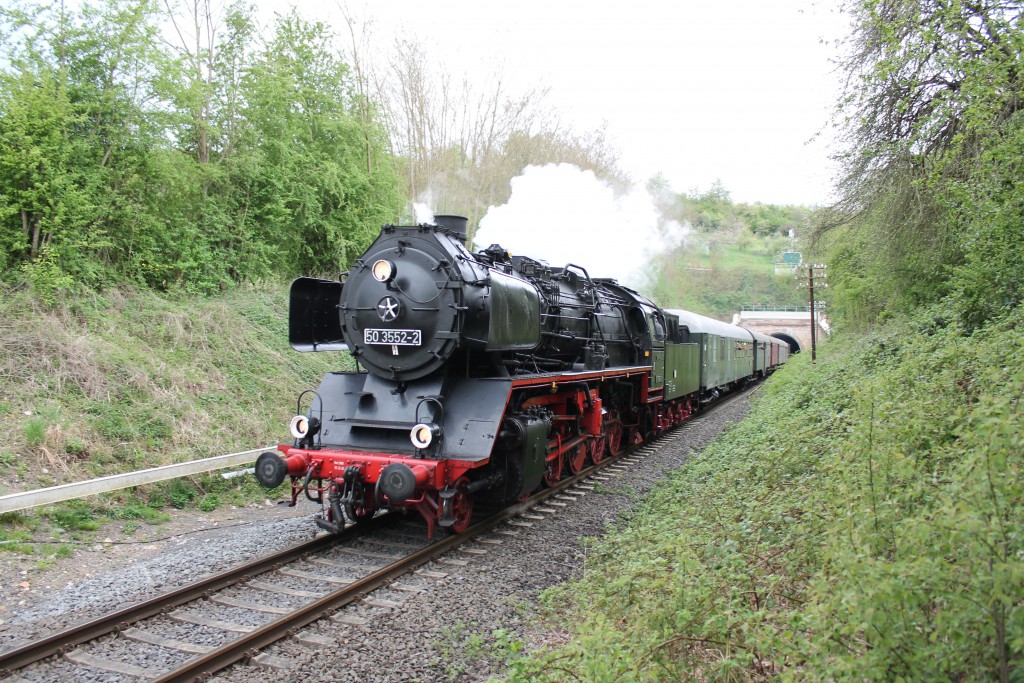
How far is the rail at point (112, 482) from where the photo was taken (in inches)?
246

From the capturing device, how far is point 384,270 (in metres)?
6.77

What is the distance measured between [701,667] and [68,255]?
10.8m

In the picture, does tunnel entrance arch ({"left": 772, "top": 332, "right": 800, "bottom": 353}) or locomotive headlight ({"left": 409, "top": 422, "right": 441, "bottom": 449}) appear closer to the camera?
locomotive headlight ({"left": 409, "top": 422, "right": 441, "bottom": 449})

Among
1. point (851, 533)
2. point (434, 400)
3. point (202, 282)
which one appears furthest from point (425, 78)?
point (851, 533)

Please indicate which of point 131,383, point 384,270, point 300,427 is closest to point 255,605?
point 300,427

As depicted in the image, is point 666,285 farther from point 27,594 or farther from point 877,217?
point 27,594

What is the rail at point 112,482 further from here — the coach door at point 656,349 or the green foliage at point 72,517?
the coach door at point 656,349

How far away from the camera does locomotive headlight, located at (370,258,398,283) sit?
6742 millimetres

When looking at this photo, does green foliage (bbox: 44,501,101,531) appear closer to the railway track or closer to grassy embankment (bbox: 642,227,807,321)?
the railway track

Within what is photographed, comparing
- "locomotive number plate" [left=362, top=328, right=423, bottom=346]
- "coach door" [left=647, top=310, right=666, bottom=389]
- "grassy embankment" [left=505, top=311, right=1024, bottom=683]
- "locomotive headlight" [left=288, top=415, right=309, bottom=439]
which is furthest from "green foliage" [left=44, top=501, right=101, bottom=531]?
"coach door" [left=647, top=310, right=666, bottom=389]

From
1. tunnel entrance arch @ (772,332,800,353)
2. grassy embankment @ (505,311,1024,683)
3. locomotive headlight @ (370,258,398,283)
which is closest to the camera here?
grassy embankment @ (505,311,1024,683)

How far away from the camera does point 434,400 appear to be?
6.51 metres

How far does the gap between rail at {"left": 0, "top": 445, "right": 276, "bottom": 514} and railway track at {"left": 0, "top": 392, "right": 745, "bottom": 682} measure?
2307 mm

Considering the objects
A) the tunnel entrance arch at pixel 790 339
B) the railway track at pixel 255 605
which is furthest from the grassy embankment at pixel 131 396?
the tunnel entrance arch at pixel 790 339
